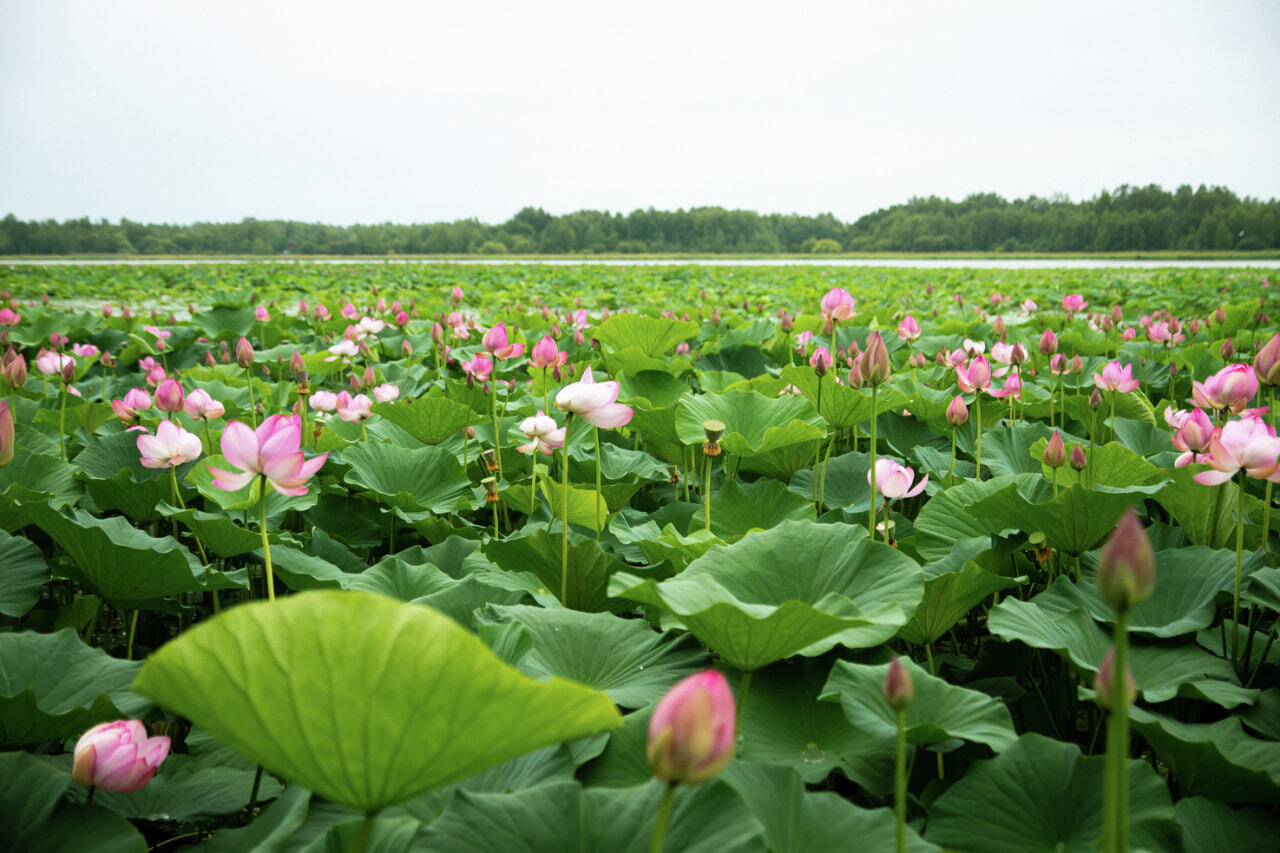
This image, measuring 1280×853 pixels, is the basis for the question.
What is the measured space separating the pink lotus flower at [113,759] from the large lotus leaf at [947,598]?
83 cm

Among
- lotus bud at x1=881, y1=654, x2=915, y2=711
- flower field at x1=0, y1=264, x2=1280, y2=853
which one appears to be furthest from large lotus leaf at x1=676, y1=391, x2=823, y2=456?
lotus bud at x1=881, y1=654, x2=915, y2=711

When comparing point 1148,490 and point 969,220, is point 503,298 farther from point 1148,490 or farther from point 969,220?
point 969,220

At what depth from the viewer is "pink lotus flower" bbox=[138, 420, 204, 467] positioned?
128cm

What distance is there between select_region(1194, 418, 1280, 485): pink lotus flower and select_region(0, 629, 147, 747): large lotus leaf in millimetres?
1287

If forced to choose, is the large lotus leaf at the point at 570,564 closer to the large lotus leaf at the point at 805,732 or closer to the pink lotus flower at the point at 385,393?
the large lotus leaf at the point at 805,732

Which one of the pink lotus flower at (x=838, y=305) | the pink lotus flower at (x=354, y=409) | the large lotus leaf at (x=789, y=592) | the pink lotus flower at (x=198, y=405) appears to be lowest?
the large lotus leaf at (x=789, y=592)

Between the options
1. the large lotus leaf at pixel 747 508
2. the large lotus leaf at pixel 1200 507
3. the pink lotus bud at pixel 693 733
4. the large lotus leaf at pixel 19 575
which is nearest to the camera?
the pink lotus bud at pixel 693 733

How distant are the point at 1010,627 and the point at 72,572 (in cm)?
132

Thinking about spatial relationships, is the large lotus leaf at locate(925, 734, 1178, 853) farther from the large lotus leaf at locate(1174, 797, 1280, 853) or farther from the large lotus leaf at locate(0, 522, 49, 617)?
the large lotus leaf at locate(0, 522, 49, 617)

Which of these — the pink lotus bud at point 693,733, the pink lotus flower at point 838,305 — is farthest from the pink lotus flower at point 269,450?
the pink lotus flower at point 838,305

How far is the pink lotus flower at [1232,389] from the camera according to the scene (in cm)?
124

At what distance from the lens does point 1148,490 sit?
120 cm

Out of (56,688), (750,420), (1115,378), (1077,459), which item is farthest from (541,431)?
(1115,378)

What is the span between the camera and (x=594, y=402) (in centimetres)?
112
